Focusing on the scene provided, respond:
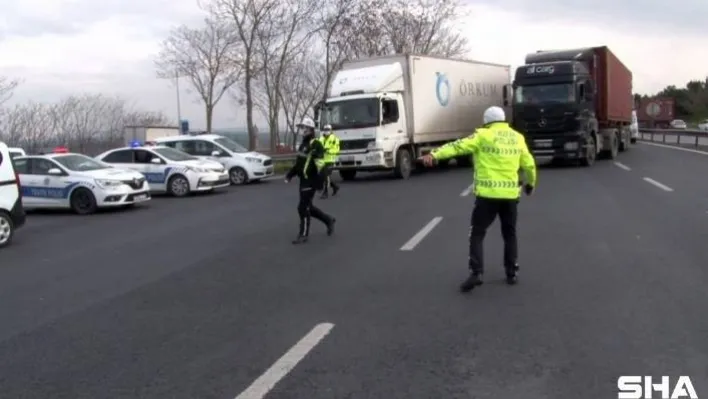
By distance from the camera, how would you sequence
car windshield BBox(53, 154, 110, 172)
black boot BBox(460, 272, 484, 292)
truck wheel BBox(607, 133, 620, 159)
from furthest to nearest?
1. truck wheel BBox(607, 133, 620, 159)
2. car windshield BBox(53, 154, 110, 172)
3. black boot BBox(460, 272, 484, 292)

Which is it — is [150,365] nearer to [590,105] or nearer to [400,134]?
[400,134]

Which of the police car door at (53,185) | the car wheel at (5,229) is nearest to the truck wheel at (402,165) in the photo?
the police car door at (53,185)

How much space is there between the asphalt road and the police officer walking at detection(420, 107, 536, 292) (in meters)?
0.46

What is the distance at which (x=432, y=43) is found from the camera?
159 feet

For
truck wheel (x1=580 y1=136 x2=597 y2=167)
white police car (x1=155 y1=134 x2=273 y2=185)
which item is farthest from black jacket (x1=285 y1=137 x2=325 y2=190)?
truck wheel (x1=580 y1=136 x2=597 y2=167)

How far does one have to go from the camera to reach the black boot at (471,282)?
769cm

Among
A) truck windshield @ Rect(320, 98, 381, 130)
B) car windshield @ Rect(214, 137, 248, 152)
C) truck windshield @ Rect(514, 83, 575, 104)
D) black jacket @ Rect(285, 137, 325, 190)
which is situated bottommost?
black jacket @ Rect(285, 137, 325, 190)

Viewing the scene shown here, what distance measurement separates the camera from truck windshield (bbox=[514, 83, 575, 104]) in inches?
993

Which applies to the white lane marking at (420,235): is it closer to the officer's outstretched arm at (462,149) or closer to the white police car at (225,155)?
the officer's outstretched arm at (462,149)

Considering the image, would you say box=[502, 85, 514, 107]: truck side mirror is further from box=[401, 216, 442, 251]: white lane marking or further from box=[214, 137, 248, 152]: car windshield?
box=[401, 216, 442, 251]: white lane marking

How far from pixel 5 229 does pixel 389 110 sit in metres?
13.8

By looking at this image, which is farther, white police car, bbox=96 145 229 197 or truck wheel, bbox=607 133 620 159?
truck wheel, bbox=607 133 620 159

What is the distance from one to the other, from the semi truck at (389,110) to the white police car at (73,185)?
7.43 m

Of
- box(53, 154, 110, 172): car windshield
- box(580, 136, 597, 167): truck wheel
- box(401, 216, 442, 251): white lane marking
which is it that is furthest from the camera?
box(580, 136, 597, 167): truck wheel
